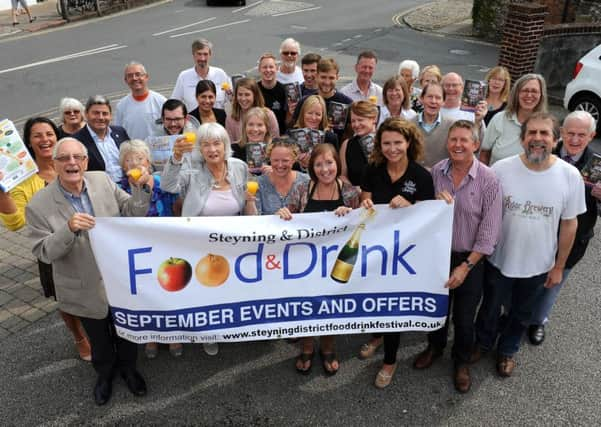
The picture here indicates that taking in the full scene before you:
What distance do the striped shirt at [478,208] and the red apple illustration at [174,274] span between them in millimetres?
1968

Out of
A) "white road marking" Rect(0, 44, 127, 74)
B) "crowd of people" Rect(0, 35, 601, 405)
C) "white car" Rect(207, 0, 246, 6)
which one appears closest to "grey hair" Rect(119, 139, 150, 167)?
"crowd of people" Rect(0, 35, 601, 405)

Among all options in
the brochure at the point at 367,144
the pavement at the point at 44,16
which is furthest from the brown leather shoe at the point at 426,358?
the pavement at the point at 44,16

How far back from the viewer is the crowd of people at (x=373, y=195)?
3633 millimetres

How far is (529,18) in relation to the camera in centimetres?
1118

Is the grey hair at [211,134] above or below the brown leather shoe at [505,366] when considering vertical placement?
above

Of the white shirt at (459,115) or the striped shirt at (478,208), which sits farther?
the white shirt at (459,115)

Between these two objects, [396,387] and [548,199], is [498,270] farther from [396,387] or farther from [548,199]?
[396,387]

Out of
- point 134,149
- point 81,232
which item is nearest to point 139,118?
point 134,149

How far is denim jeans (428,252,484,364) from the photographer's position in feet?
12.8

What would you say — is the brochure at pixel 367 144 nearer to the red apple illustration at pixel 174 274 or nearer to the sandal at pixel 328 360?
the sandal at pixel 328 360

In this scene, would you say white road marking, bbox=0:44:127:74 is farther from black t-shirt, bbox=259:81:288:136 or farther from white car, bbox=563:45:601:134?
white car, bbox=563:45:601:134

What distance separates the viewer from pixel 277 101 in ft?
20.6

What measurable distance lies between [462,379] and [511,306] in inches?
27.2

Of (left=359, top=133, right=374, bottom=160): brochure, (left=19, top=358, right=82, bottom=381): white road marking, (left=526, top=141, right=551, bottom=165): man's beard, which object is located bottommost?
(left=19, top=358, right=82, bottom=381): white road marking
